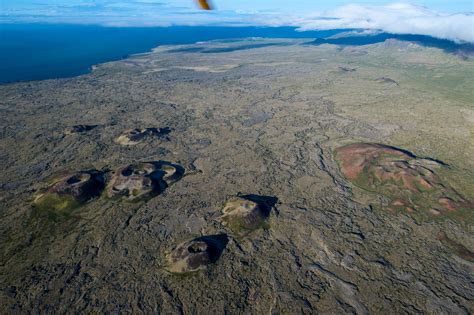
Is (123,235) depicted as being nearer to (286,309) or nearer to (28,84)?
(286,309)

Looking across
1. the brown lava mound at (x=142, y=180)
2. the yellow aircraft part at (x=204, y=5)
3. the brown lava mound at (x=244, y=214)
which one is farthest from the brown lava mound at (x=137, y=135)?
the yellow aircraft part at (x=204, y=5)

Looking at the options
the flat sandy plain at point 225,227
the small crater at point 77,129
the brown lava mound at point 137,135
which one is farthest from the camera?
the small crater at point 77,129

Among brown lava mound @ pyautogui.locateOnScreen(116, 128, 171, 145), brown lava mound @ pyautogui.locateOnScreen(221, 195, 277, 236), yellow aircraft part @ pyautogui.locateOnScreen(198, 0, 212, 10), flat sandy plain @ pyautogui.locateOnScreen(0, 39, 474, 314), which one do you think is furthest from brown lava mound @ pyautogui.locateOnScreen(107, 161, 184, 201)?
yellow aircraft part @ pyautogui.locateOnScreen(198, 0, 212, 10)

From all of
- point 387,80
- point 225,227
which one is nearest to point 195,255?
point 225,227

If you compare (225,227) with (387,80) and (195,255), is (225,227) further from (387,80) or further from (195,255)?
(387,80)

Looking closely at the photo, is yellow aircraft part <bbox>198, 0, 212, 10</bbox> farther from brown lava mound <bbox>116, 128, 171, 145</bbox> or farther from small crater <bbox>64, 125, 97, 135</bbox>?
small crater <bbox>64, 125, 97, 135</bbox>

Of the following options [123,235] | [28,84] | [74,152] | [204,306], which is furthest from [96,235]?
[28,84]

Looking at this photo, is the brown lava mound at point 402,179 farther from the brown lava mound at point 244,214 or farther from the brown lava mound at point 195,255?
the brown lava mound at point 195,255

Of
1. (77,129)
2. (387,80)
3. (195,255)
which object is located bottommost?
(387,80)
